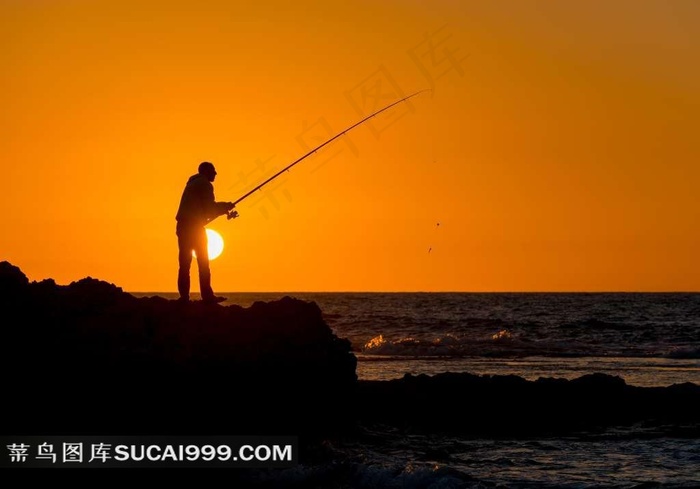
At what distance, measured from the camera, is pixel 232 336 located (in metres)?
12.5

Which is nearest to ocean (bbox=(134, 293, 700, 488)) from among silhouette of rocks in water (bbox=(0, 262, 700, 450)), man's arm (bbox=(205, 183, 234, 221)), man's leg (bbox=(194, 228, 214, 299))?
silhouette of rocks in water (bbox=(0, 262, 700, 450))

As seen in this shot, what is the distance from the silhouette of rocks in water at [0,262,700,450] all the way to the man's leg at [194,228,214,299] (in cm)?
32

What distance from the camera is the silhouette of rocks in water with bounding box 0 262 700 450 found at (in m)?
11.7

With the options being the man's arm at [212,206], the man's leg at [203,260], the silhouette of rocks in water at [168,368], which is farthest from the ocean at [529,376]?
the man's arm at [212,206]

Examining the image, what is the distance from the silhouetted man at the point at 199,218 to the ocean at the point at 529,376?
2.71m

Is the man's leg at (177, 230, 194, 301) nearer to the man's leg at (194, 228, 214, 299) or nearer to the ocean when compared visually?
the man's leg at (194, 228, 214, 299)

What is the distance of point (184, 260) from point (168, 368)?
178 cm

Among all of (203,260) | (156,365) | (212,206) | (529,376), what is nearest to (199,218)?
(212,206)

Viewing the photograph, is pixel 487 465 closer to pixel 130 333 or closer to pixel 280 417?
pixel 280 417

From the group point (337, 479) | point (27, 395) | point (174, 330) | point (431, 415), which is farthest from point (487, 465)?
point (27, 395)

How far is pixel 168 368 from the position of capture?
1184cm

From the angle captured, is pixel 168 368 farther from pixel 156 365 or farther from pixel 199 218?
pixel 199 218

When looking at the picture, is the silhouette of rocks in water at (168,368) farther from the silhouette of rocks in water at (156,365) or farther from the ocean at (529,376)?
the ocean at (529,376)

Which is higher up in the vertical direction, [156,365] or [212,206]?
[212,206]
